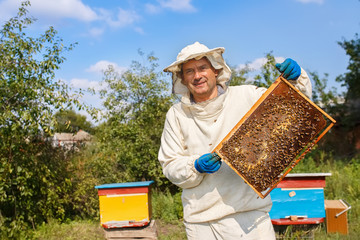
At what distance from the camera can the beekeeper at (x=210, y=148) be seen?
2236 millimetres

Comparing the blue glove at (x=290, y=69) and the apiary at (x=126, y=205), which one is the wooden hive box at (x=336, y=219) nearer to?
the apiary at (x=126, y=205)

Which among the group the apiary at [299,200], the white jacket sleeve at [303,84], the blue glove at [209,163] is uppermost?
the white jacket sleeve at [303,84]

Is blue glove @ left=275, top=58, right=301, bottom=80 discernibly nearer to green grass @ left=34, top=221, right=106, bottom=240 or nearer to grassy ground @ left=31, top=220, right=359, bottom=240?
grassy ground @ left=31, top=220, right=359, bottom=240

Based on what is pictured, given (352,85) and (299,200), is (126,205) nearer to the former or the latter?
(299,200)

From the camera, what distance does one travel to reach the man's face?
2455mm

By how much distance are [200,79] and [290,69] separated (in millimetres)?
658

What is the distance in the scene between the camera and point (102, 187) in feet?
17.2

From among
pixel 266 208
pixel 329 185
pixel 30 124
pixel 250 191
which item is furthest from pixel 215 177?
pixel 329 185

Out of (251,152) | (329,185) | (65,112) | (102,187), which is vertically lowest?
(329,185)

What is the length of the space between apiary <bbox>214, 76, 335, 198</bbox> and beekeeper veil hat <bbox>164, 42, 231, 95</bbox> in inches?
19.6

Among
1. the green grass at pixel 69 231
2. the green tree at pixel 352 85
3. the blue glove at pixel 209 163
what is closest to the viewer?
the blue glove at pixel 209 163

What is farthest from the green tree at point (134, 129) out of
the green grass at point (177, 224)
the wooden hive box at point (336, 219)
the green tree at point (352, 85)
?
the green tree at point (352, 85)

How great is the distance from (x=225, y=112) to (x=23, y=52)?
14.1 feet

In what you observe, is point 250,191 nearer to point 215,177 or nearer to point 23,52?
point 215,177
